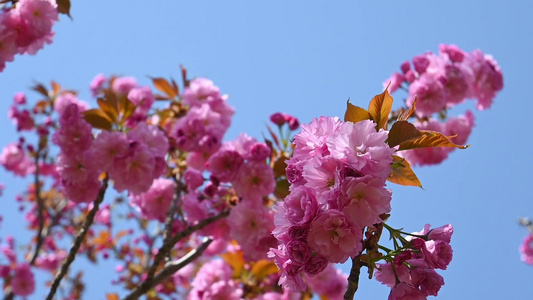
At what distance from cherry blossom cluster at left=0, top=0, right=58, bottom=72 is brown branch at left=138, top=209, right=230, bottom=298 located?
1.34 meters

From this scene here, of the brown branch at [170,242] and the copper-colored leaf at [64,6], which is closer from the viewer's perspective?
the copper-colored leaf at [64,6]

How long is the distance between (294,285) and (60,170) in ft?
6.64

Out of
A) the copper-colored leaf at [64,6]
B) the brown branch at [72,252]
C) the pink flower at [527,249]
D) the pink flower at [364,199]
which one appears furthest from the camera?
the pink flower at [527,249]

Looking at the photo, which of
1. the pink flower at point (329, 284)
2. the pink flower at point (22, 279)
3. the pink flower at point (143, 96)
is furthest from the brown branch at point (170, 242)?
the pink flower at point (22, 279)

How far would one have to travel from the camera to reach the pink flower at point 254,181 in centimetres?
276

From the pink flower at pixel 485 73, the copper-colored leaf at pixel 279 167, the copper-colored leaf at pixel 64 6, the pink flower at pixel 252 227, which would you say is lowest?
the pink flower at pixel 252 227

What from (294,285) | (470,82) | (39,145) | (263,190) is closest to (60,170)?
(263,190)

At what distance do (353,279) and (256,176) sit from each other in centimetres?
162

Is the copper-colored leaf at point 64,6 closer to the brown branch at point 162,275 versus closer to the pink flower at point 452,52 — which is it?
the brown branch at point 162,275

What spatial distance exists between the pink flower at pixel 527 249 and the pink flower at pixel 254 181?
536 cm

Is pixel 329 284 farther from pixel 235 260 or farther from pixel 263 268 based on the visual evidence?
pixel 235 260

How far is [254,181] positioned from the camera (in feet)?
9.20

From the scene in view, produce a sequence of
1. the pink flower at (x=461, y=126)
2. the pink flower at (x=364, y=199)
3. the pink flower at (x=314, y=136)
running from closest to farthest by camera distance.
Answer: the pink flower at (x=364, y=199)
the pink flower at (x=314, y=136)
the pink flower at (x=461, y=126)

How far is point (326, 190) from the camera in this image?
1149 mm
